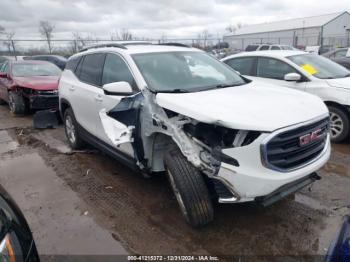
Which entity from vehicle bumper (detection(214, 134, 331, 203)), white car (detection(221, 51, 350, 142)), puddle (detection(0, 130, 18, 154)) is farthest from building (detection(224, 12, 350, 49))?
vehicle bumper (detection(214, 134, 331, 203))

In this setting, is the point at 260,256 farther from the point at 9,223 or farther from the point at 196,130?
the point at 9,223

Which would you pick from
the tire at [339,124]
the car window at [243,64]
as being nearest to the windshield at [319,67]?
the tire at [339,124]

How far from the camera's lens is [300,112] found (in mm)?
2969

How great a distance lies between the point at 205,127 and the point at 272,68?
13.6ft

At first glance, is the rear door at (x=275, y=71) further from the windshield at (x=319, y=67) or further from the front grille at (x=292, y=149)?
the front grille at (x=292, y=149)

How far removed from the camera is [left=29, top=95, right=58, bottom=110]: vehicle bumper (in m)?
8.09

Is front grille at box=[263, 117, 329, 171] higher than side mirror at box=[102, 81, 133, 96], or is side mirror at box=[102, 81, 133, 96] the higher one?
side mirror at box=[102, 81, 133, 96]

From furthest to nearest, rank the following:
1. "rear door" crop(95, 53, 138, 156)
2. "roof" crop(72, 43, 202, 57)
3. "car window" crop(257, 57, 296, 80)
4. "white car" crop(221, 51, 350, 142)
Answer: "car window" crop(257, 57, 296, 80)
"white car" crop(221, 51, 350, 142)
"roof" crop(72, 43, 202, 57)
"rear door" crop(95, 53, 138, 156)

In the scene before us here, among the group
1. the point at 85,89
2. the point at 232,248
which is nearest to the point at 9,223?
the point at 232,248

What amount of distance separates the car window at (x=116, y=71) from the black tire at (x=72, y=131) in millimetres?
1344

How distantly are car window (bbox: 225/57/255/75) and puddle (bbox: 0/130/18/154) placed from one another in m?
4.98

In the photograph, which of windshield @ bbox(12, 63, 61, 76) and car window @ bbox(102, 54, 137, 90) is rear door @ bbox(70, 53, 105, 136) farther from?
Result: windshield @ bbox(12, 63, 61, 76)

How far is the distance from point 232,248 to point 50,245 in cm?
175

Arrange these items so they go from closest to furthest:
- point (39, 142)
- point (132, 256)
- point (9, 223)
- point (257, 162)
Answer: point (9, 223) < point (257, 162) < point (132, 256) < point (39, 142)
